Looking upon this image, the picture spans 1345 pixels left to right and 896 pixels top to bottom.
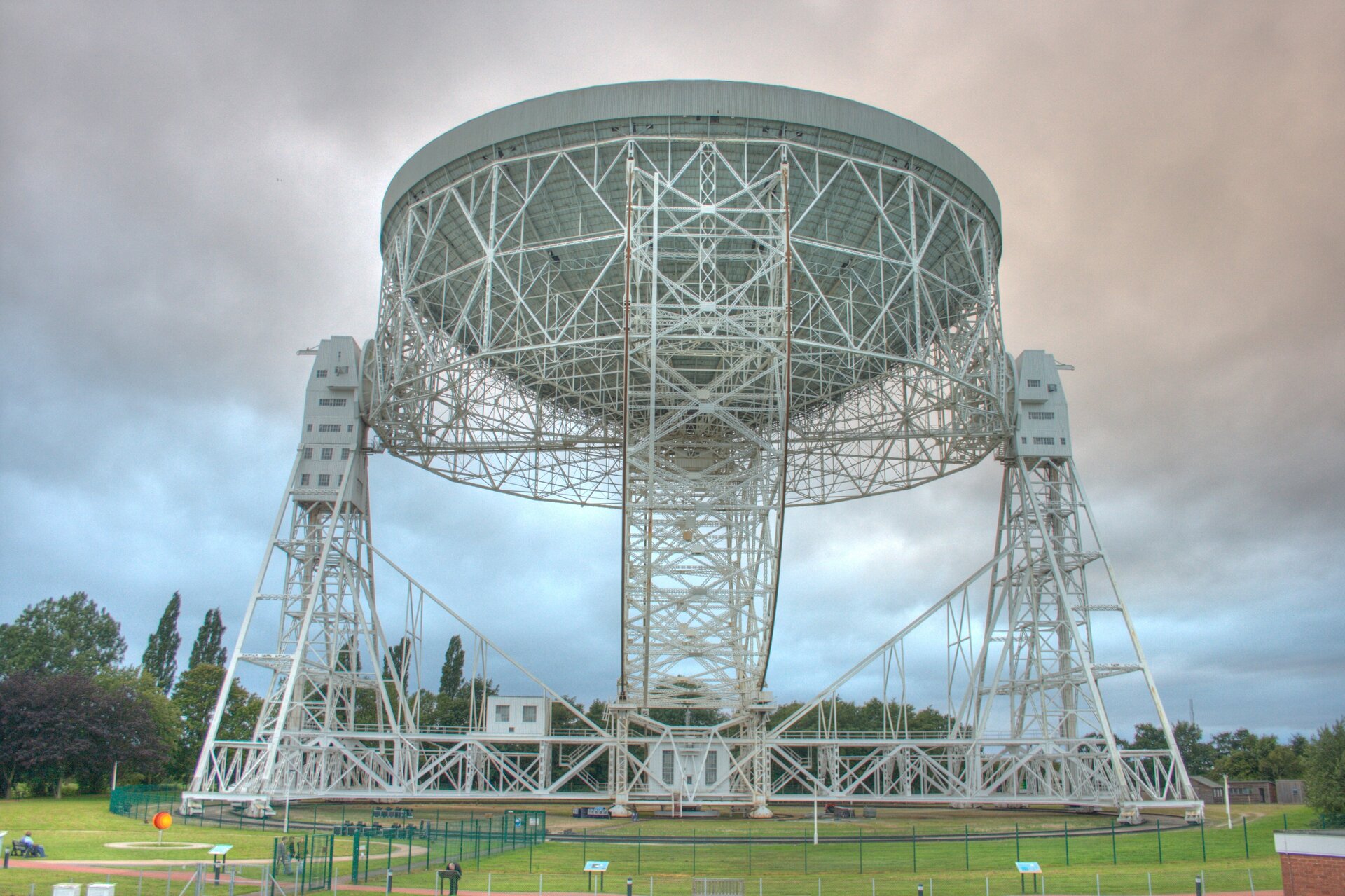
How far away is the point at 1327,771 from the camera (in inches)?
1190

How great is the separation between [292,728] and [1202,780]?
49248 millimetres

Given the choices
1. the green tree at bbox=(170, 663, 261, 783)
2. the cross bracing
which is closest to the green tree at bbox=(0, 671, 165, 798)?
the green tree at bbox=(170, 663, 261, 783)

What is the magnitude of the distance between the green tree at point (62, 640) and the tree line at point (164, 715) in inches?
3.2

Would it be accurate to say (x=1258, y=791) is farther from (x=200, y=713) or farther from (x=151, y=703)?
(x=200, y=713)

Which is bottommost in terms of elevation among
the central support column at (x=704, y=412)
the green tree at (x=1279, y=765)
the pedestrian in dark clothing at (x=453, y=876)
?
the pedestrian in dark clothing at (x=453, y=876)

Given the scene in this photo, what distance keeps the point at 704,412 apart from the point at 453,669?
55.0 metres

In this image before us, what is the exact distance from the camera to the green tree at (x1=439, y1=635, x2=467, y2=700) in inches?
3300

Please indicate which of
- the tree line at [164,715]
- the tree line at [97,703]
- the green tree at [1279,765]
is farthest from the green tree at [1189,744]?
the tree line at [97,703]

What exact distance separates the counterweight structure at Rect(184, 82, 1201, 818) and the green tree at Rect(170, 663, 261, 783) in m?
25.5

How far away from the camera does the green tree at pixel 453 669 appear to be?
275ft

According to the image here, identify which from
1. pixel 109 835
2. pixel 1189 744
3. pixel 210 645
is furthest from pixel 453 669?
pixel 1189 744

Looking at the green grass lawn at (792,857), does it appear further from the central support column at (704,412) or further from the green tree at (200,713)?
the green tree at (200,713)

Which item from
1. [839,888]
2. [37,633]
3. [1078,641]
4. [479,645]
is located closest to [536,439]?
[479,645]

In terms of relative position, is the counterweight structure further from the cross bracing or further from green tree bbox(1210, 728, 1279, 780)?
green tree bbox(1210, 728, 1279, 780)
